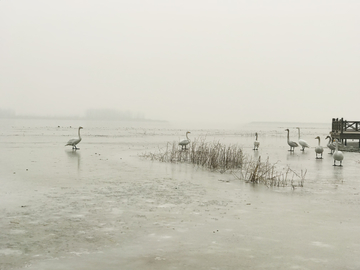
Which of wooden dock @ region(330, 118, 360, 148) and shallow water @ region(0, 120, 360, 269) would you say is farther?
wooden dock @ region(330, 118, 360, 148)

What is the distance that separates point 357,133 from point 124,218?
30.4 metres

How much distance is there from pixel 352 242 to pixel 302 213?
95.7 inches

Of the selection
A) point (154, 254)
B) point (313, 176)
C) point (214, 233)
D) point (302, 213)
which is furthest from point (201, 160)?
point (154, 254)

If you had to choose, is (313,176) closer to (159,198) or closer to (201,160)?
(201,160)

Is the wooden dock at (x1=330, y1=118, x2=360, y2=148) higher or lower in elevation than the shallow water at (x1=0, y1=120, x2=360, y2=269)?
higher

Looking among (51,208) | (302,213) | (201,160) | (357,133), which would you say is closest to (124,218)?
(51,208)

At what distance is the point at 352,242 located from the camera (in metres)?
7.48

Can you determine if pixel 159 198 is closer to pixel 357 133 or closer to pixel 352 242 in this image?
pixel 352 242

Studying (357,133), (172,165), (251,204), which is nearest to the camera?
(251,204)

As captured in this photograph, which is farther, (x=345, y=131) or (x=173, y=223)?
(x=345, y=131)

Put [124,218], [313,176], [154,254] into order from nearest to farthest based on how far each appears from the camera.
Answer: [154,254]
[124,218]
[313,176]

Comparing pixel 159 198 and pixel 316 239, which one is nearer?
pixel 316 239

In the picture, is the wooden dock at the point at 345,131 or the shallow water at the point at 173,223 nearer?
the shallow water at the point at 173,223

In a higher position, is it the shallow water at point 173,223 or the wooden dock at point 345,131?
the wooden dock at point 345,131
